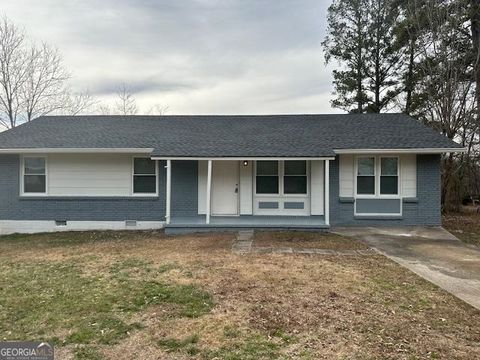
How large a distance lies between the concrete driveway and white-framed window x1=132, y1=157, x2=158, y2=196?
630 cm

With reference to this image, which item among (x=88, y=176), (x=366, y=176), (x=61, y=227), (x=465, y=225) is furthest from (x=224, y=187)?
(x=465, y=225)

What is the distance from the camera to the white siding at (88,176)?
12.3 m

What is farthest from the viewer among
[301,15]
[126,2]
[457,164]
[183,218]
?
[457,164]

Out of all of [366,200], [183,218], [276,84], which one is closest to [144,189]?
[183,218]

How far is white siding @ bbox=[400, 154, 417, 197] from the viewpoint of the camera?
1194 centimetres

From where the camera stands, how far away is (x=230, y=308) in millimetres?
4863

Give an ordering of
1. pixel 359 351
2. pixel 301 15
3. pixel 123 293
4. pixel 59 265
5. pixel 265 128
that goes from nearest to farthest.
A: pixel 359 351, pixel 123 293, pixel 59 265, pixel 265 128, pixel 301 15

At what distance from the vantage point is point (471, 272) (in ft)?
22.0

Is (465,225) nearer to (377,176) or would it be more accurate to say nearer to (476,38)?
(377,176)

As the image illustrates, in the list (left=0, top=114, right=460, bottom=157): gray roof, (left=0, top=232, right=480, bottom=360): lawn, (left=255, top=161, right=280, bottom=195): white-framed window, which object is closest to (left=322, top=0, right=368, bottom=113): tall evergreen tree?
(left=0, top=114, right=460, bottom=157): gray roof

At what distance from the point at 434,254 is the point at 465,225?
233 inches

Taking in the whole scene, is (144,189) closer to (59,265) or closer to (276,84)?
(59,265)

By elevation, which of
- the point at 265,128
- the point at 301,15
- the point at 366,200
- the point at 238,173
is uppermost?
the point at 301,15

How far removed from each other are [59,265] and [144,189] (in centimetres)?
506
